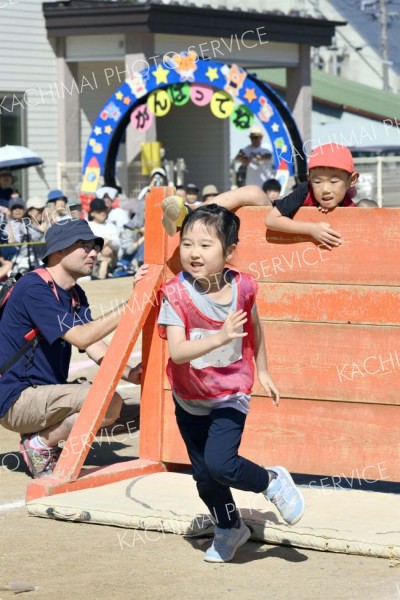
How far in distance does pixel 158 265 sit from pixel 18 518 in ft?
4.88

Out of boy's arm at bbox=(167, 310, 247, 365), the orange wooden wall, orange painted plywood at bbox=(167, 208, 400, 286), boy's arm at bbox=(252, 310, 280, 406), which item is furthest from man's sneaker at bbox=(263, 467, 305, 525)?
orange painted plywood at bbox=(167, 208, 400, 286)

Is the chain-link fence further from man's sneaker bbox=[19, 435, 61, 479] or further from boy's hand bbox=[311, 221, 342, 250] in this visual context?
boy's hand bbox=[311, 221, 342, 250]

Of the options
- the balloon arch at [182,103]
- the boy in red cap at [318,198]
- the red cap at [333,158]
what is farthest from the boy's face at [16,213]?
the red cap at [333,158]

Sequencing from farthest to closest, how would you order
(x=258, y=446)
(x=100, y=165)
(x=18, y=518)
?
1. (x=100, y=165)
2. (x=258, y=446)
3. (x=18, y=518)

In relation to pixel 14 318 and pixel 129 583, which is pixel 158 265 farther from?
pixel 129 583

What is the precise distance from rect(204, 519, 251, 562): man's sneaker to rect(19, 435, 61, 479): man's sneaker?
1737 mm

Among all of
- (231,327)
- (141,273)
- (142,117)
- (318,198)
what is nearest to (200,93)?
(142,117)

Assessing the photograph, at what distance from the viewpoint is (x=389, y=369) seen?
5832 millimetres

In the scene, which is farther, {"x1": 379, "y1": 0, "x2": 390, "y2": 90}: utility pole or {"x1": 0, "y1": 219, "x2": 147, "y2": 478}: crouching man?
{"x1": 379, "y1": 0, "x2": 390, "y2": 90}: utility pole

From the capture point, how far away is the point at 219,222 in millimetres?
4859

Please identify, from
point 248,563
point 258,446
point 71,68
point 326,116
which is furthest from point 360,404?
point 326,116

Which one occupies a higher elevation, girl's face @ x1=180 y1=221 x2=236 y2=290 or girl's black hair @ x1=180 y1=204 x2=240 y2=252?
girl's black hair @ x1=180 y1=204 x2=240 y2=252

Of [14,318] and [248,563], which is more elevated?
[14,318]

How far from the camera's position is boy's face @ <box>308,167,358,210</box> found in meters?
5.88
